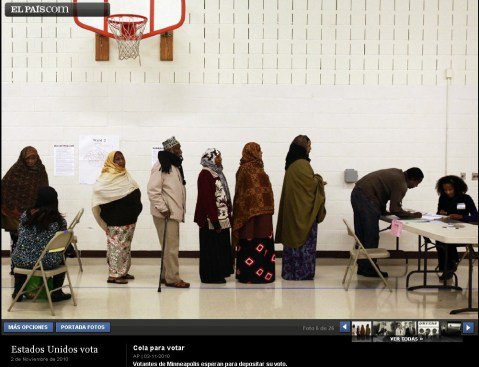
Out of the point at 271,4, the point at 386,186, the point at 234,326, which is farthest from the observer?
the point at 271,4

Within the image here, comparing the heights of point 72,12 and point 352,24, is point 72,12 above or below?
below

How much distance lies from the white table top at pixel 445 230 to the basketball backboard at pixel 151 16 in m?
3.27

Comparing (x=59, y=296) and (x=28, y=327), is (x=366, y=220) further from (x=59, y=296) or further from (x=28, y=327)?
(x=28, y=327)

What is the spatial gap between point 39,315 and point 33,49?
3.89 m

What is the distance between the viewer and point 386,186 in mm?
6184

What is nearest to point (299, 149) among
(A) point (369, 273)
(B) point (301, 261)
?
(B) point (301, 261)

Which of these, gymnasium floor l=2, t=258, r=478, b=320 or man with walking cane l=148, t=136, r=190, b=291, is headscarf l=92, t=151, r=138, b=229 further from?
gymnasium floor l=2, t=258, r=478, b=320

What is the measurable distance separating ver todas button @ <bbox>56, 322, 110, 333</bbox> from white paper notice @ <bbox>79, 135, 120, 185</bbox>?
4.89 m

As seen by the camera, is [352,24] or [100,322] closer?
[100,322]

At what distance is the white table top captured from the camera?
4609 millimetres

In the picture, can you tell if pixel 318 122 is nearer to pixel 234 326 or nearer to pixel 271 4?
pixel 271 4

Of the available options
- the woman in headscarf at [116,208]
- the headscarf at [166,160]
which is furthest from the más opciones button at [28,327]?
the woman in headscarf at [116,208]

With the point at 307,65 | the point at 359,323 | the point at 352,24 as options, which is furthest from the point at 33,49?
the point at 359,323

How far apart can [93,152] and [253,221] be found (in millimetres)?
2580
